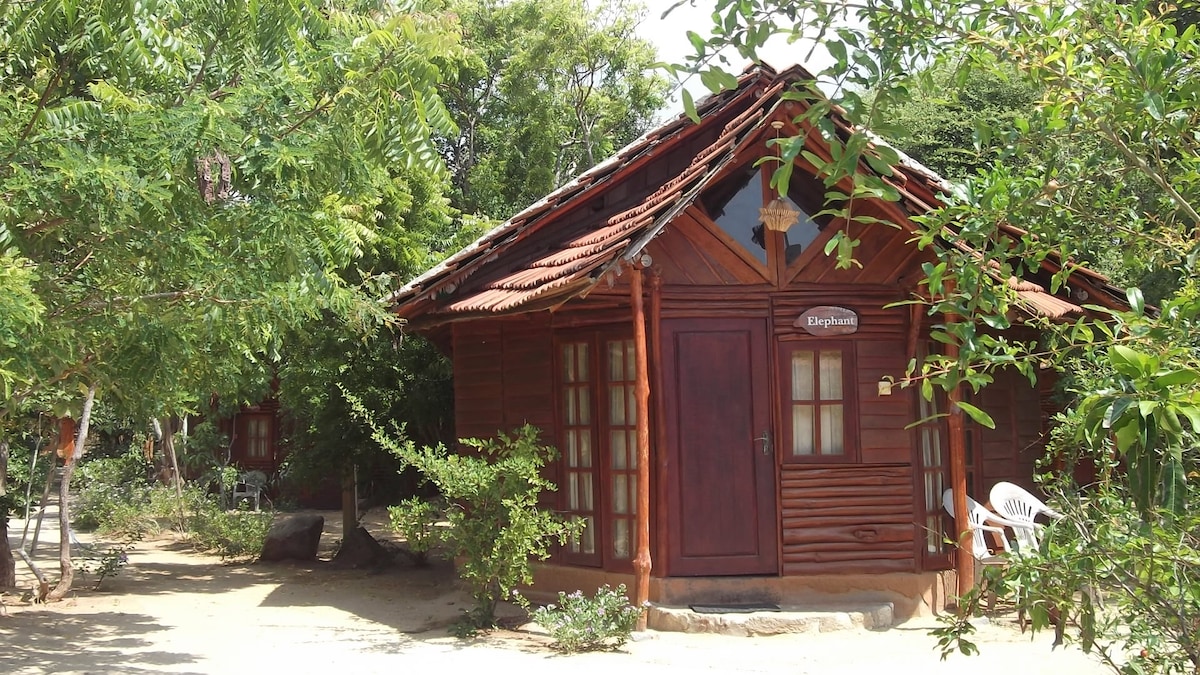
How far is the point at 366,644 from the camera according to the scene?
9203 mm

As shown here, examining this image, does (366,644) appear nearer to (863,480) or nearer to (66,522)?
(66,522)

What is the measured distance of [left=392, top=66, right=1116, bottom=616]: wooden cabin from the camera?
9562 mm

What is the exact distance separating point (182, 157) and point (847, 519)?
21.1 feet

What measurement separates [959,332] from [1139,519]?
0.82m

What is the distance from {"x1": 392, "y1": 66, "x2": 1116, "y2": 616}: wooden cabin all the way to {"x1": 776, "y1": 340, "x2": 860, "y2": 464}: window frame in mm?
15

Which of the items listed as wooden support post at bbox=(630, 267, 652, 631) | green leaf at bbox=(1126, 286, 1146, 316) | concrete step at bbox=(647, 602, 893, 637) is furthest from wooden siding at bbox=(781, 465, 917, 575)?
green leaf at bbox=(1126, 286, 1146, 316)

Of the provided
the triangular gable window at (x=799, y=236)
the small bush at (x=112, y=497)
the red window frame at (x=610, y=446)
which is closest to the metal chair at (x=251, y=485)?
the small bush at (x=112, y=497)

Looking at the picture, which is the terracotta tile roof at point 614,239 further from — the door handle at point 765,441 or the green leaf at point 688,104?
the green leaf at point 688,104

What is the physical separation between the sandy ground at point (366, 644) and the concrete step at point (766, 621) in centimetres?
8

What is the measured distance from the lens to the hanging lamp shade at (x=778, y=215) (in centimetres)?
958

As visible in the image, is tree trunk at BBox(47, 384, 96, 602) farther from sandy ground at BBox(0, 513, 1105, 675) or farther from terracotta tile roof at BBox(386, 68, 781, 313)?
terracotta tile roof at BBox(386, 68, 781, 313)

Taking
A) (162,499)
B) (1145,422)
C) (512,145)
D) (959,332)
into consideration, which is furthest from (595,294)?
(512,145)

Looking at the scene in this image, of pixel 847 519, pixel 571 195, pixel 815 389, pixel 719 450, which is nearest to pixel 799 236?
pixel 815 389

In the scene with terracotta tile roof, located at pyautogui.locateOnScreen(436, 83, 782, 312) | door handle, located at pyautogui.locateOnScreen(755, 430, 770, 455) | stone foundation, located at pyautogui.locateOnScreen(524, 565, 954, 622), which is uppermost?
terracotta tile roof, located at pyautogui.locateOnScreen(436, 83, 782, 312)
